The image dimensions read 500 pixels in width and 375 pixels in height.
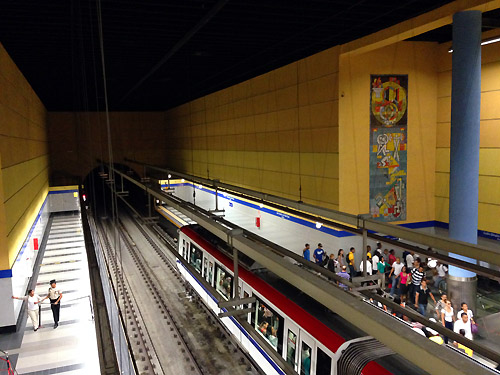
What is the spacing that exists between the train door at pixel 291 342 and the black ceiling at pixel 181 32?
212 inches

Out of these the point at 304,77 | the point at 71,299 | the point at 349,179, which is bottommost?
the point at 71,299

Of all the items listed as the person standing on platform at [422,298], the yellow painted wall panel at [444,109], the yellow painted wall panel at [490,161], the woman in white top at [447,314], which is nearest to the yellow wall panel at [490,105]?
the yellow painted wall panel at [490,161]

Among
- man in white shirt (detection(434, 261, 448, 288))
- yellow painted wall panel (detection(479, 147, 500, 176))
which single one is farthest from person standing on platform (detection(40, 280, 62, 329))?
yellow painted wall panel (detection(479, 147, 500, 176))

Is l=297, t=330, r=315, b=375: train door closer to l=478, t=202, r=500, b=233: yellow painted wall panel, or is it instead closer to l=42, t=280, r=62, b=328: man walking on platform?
l=42, t=280, r=62, b=328: man walking on platform

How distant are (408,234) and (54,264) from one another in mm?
13658

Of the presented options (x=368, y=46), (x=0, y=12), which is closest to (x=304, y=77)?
(x=368, y=46)

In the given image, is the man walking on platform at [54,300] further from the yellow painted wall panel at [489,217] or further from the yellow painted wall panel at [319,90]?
the yellow painted wall panel at [489,217]

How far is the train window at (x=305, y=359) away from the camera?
5508 millimetres

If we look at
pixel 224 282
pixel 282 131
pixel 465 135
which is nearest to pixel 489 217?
pixel 465 135

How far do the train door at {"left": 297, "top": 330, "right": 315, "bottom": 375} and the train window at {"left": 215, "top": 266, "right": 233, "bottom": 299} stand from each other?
265cm

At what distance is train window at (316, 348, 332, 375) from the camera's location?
16.6 ft

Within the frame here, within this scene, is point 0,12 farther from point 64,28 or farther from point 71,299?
point 71,299

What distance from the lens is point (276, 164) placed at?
15.5 m

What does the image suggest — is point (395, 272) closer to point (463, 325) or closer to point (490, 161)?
point (463, 325)
